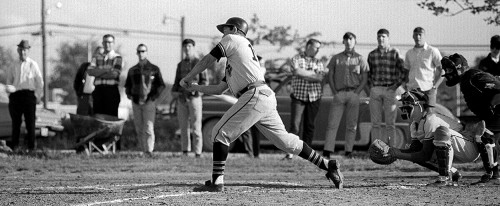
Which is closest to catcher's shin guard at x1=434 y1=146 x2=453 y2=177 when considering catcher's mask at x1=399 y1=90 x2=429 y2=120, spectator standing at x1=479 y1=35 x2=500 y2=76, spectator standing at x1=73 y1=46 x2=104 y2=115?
catcher's mask at x1=399 y1=90 x2=429 y2=120

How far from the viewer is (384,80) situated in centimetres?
1708

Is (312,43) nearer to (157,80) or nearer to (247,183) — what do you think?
(157,80)

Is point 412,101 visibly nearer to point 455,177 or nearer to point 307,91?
point 455,177

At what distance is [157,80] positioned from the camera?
18391 millimetres

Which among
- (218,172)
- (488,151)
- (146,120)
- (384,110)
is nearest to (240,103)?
(218,172)

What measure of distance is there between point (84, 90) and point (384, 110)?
6667mm

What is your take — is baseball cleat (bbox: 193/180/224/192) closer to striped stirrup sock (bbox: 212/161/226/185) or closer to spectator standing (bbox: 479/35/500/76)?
striped stirrup sock (bbox: 212/161/226/185)

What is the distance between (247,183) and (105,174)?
3107 millimetres

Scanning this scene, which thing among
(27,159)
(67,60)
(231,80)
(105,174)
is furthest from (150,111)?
(67,60)

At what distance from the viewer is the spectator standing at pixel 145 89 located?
18234 mm

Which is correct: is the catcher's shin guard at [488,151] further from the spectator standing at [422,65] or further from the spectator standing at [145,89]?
the spectator standing at [145,89]

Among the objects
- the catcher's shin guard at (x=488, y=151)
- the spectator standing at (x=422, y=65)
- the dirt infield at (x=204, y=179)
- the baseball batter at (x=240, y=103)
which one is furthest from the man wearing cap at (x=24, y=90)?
the catcher's shin guard at (x=488, y=151)

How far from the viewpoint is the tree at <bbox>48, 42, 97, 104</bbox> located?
76.2 meters

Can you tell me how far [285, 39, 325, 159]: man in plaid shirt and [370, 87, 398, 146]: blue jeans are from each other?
1.03 meters
